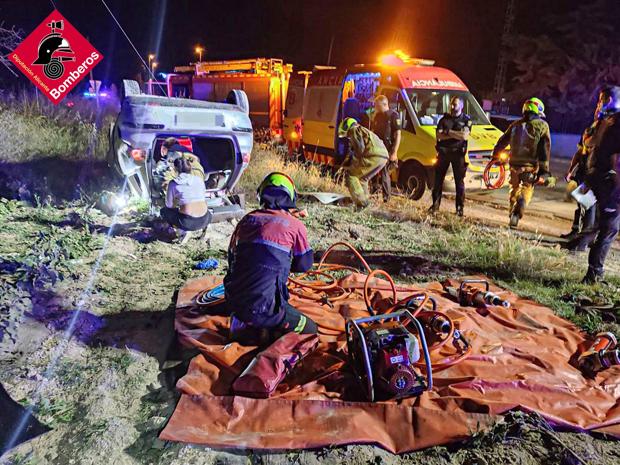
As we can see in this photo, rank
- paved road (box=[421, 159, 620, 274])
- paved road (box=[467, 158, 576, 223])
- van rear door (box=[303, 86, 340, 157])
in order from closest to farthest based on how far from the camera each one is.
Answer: paved road (box=[421, 159, 620, 274]) < paved road (box=[467, 158, 576, 223]) < van rear door (box=[303, 86, 340, 157])

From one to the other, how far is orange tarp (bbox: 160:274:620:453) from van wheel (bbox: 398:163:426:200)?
5017mm

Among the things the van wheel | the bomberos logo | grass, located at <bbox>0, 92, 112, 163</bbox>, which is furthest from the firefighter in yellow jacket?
the bomberos logo

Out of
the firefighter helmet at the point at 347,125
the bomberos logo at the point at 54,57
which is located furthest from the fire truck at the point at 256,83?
the firefighter helmet at the point at 347,125

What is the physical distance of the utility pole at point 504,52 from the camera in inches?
788

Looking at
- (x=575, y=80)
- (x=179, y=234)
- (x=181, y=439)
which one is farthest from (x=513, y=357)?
(x=575, y=80)

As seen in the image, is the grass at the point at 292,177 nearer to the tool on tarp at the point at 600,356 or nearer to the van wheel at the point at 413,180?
the van wheel at the point at 413,180

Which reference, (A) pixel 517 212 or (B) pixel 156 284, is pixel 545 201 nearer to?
(A) pixel 517 212

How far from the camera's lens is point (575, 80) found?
18484 mm

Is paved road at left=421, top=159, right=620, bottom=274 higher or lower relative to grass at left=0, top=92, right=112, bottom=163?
lower

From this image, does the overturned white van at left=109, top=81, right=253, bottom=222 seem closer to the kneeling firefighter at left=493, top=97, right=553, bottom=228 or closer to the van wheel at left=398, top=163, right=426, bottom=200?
the van wheel at left=398, top=163, right=426, bottom=200

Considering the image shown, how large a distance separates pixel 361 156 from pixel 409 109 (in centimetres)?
182

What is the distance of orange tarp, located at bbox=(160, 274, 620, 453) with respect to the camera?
9.07 ft

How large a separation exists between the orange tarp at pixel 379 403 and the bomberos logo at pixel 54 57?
7.22 m

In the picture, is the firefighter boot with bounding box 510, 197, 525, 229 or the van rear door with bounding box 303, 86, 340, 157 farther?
the van rear door with bounding box 303, 86, 340, 157
